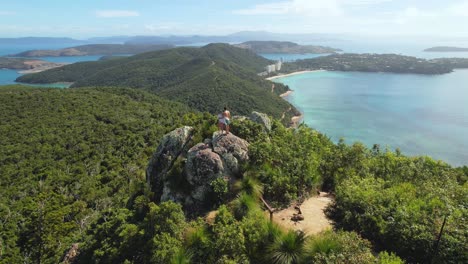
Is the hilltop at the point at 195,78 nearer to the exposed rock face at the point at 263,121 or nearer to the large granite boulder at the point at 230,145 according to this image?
the exposed rock face at the point at 263,121

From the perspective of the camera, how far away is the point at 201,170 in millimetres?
11516

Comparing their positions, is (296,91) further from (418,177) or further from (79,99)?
(418,177)

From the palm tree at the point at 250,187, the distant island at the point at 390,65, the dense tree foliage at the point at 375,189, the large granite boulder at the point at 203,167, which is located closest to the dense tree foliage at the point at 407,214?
the dense tree foliage at the point at 375,189

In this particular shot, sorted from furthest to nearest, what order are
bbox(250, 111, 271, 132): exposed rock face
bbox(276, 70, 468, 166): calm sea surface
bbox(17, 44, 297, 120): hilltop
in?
bbox(17, 44, 297, 120): hilltop → bbox(276, 70, 468, 166): calm sea surface → bbox(250, 111, 271, 132): exposed rock face

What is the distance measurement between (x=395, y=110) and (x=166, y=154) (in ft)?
315

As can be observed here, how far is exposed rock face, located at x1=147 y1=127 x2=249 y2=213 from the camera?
1131 centimetres

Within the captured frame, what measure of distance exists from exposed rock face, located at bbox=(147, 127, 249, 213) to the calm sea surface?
5841cm

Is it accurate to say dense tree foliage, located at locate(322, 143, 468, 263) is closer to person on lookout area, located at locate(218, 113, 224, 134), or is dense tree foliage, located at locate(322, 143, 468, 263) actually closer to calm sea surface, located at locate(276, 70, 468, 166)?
person on lookout area, located at locate(218, 113, 224, 134)

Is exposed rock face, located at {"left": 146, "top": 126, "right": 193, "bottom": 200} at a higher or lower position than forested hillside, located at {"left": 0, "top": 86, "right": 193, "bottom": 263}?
higher

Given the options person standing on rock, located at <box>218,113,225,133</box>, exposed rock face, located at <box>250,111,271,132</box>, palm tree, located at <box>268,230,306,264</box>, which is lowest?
palm tree, located at <box>268,230,306,264</box>

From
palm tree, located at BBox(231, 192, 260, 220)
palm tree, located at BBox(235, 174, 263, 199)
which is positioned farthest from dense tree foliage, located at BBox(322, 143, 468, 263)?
palm tree, located at BBox(231, 192, 260, 220)

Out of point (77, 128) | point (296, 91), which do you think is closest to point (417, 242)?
point (77, 128)

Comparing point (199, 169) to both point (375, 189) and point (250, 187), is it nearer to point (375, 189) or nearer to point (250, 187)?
point (250, 187)

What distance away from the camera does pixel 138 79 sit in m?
141
